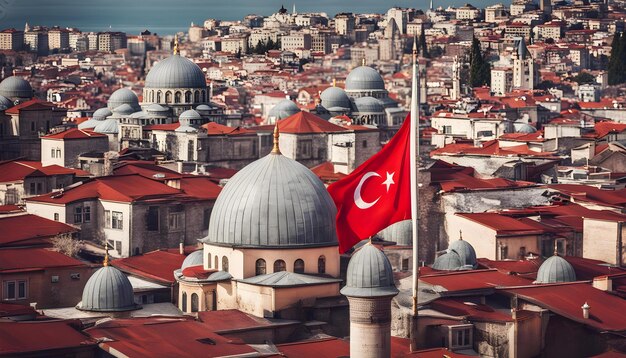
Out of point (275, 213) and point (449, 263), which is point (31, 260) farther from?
point (449, 263)

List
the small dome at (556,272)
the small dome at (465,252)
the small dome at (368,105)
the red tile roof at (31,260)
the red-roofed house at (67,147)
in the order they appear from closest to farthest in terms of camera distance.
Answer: the red tile roof at (31,260) < the small dome at (556,272) < the small dome at (465,252) < the red-roofed house at (67,147) < the small dome at (368,105)

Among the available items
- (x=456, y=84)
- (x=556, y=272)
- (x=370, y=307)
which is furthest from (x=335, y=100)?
(x=370, y=307)

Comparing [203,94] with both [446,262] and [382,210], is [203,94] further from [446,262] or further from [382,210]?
[382,210]

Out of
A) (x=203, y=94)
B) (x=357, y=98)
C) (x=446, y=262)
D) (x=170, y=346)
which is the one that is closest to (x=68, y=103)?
(x=357, y=98)

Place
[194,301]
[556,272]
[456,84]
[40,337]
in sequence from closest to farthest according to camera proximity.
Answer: [40,337] → [194,301] → [556,272] → [456,84]

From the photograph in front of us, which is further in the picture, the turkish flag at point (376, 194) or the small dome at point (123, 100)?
the small dome at point (123, 100)

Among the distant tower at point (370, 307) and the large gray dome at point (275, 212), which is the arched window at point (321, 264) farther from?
the distant tower at point (370, 307)

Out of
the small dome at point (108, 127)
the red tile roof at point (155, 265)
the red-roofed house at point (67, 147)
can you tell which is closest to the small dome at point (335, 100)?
the small dome at point (108, 127)
